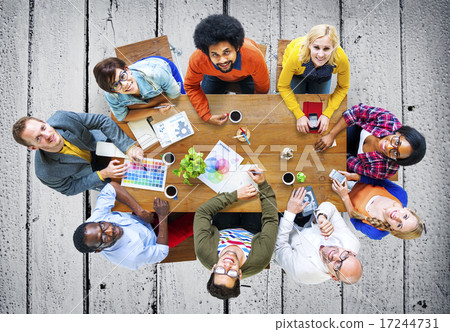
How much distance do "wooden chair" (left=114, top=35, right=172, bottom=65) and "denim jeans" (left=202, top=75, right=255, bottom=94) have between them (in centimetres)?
39

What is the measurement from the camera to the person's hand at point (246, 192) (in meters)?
1.96

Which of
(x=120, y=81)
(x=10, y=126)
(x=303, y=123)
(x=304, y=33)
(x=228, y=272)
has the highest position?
(x=304, y=33)

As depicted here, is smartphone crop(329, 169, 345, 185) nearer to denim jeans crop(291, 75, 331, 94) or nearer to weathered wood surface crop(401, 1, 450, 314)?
denim jeans crop(291, 75, 331, 94)

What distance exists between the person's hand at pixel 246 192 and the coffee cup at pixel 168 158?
1.72 feet

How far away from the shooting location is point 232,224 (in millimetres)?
2262

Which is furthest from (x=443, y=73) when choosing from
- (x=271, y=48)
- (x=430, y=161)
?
(x=271, y=48)

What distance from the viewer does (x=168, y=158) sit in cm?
204

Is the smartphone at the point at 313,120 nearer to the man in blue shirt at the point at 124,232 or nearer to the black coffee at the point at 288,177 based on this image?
the black coffee at the point at 288,177

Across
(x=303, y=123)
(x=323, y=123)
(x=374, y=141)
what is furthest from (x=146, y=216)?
(x=374, y=141)

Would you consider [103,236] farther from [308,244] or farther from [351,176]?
[351,176]

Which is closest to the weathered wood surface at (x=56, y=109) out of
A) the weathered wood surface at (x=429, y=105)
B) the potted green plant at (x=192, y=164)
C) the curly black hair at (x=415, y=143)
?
the potted green plant at (x=192, y=164)

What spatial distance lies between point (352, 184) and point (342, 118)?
0.52 meters

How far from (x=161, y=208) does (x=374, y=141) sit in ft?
5.09

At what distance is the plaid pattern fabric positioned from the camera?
188 cm
